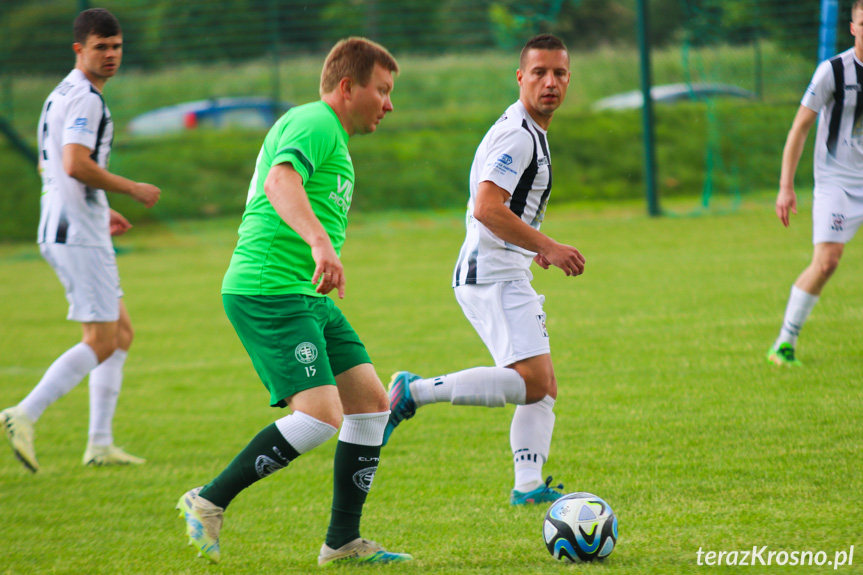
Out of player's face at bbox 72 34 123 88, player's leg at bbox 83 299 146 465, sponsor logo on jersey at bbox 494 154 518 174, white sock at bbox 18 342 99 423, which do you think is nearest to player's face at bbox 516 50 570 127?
sponsor logo on jersey at bbox 494 154 518 174

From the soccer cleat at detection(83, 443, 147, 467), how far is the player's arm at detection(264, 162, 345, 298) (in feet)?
8.88

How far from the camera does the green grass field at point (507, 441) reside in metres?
3.67

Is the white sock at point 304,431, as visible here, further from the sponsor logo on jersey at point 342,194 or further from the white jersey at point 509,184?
the white jersey at point 509,184

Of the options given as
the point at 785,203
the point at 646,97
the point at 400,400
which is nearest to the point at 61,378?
the point at 400,400

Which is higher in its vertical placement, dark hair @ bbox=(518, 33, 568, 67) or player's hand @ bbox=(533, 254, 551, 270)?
dark hair @ bbox=(518, 33, 568, 67)

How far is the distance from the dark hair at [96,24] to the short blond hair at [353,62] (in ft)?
7.52

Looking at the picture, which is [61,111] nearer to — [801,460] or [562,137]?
[801,460]

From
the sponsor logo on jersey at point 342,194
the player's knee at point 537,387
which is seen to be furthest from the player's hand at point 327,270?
the player's knee at point 537,387

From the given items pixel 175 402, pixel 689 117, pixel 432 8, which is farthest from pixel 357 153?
pixel 175 402

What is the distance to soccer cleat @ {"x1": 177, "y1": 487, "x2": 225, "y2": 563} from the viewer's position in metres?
3.45

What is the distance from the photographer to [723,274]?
10.0 metres

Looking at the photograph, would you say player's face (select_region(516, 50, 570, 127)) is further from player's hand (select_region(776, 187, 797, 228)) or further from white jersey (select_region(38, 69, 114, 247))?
white jersey (select_region(38, 69, 114, 247))

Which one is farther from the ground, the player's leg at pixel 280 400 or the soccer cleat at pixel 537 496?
the player's leg at pixel 280 400

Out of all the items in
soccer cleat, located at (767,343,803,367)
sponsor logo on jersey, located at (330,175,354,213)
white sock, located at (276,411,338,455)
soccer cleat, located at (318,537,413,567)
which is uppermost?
sponsor logo on jersey, located at (330,175,354,213)
